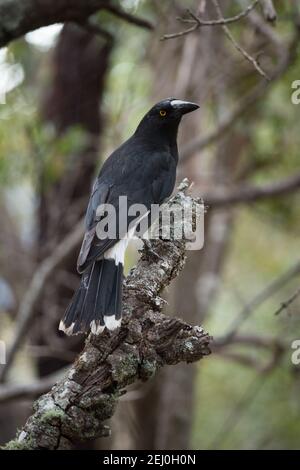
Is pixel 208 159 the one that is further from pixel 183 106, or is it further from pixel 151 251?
pixel 151 251

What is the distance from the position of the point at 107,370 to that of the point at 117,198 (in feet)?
5.29

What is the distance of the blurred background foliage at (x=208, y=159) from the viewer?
6531 mm

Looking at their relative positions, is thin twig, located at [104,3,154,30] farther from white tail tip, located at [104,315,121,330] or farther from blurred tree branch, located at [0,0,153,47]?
white tail tip, located at [104,315,121,330]

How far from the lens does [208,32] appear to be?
670cm

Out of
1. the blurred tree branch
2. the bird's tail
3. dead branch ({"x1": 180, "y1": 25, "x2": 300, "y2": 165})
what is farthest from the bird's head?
the bird's tail

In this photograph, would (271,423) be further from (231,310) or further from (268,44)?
(268,44)

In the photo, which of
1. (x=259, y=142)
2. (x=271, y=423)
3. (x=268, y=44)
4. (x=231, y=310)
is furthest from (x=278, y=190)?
(x=231, y=310)

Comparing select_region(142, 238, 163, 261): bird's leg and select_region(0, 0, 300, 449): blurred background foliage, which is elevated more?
select_region(0, 0, 300, 449): blurred background foliage

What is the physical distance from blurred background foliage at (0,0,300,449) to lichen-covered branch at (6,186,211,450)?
2734mm

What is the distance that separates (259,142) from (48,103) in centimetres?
228

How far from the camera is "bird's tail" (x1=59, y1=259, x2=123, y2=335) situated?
3.10m

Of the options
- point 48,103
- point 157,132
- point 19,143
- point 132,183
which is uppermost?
point 48,103

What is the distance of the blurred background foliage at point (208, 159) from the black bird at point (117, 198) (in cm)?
82

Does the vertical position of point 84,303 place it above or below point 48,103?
below
